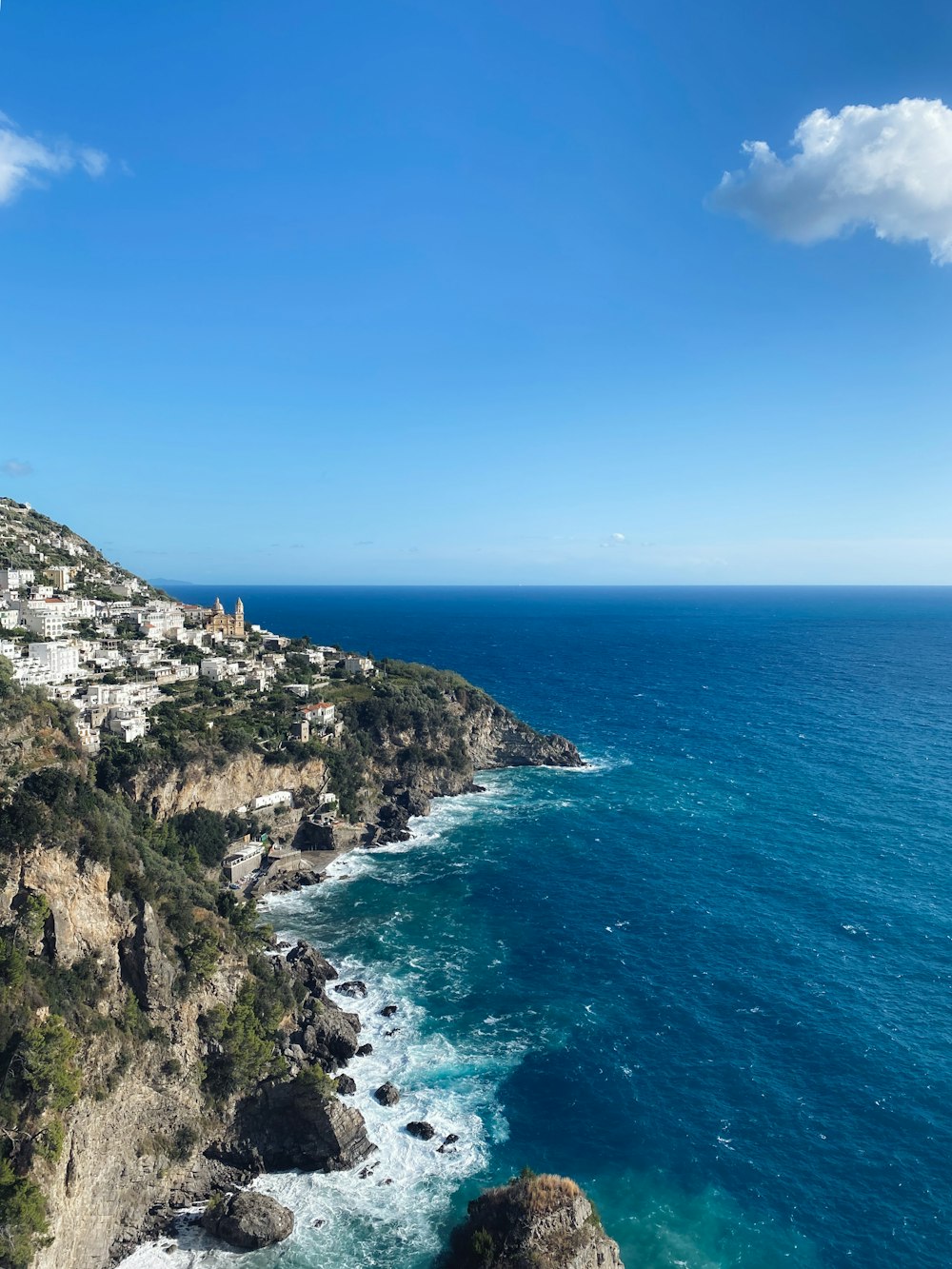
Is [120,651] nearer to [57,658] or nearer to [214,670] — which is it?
[214,670]

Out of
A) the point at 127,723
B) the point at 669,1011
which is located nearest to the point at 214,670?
the point at 127,723

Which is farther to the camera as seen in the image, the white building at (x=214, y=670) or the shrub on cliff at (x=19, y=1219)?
the white building at (x=214, y=670)

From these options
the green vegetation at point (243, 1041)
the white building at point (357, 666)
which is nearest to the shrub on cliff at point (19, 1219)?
the green vegetation at point (243, 1041)

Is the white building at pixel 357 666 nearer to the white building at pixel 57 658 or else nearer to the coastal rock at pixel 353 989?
the white building at pixel 57 658

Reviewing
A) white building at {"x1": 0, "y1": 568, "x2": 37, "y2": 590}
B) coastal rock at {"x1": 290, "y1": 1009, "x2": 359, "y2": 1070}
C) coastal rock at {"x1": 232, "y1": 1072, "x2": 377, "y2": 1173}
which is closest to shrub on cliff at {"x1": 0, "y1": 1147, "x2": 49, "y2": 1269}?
coastal rock at {"x1": 232, "y1": 1072, "x2": 377, "y2": 1173}

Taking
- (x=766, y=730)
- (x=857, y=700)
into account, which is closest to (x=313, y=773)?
(x=766, y=730)

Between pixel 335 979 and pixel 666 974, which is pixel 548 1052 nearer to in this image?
pixel 666 974
